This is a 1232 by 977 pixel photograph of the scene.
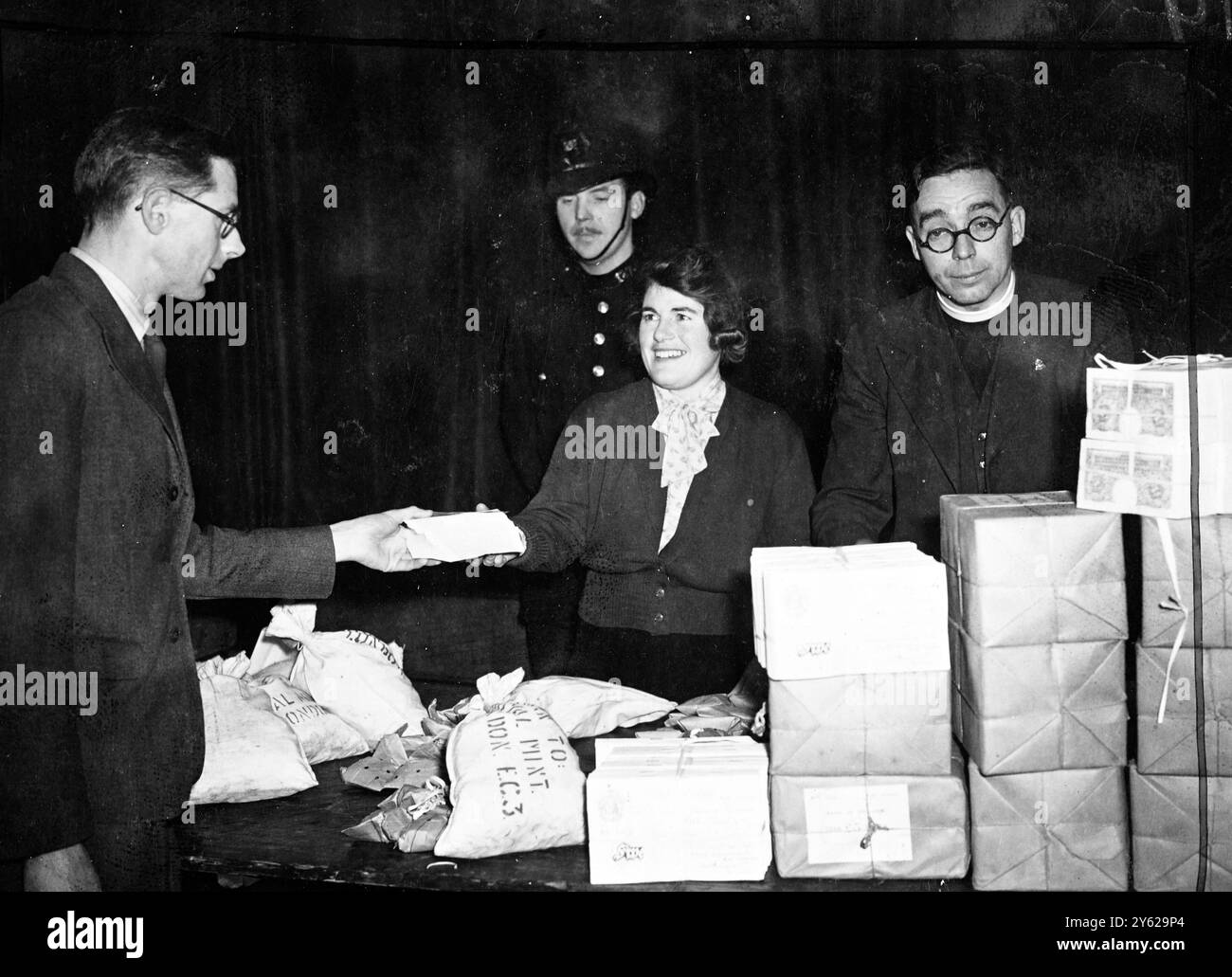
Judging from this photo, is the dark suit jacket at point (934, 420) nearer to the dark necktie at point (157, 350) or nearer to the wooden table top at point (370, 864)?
the wooden table top at point (370, 864)

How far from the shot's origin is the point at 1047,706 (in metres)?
2.54

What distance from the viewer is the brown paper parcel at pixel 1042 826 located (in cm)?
256

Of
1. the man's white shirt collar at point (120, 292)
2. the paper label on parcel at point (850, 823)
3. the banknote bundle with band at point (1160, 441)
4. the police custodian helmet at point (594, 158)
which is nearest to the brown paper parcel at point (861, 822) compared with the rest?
the paper label on parcel at point (850, 823)

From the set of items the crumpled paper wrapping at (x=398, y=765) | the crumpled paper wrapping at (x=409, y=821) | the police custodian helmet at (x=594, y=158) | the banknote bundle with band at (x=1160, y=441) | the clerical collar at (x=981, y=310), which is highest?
the police custodian helmet at (x=594, y=158)

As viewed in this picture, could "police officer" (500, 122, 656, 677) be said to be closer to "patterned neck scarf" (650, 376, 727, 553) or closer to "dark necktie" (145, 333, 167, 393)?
"patterned neck scarf" (650, 376, 727, 553)

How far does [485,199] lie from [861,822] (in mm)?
2058

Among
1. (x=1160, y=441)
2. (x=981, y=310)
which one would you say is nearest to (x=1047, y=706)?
(x=1160, y=441)

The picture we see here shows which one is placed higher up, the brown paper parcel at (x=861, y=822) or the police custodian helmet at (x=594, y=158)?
the police custodian helmet at (x=594, y=158)

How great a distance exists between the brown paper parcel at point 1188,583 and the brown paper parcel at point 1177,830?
32cm

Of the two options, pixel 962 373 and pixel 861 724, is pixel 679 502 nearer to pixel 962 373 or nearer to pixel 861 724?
pixel 962 373

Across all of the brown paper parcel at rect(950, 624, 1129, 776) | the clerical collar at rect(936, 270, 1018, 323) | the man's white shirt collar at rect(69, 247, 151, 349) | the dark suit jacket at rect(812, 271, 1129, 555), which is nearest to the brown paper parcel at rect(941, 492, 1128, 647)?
the brown paper parcel at rect(950, 624, 1129, 776)

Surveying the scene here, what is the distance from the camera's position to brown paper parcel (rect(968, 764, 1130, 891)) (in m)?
2.56

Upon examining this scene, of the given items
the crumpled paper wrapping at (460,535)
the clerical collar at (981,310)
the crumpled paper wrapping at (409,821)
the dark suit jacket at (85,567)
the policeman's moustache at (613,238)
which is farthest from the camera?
the policeman's moustache at (613,238)
